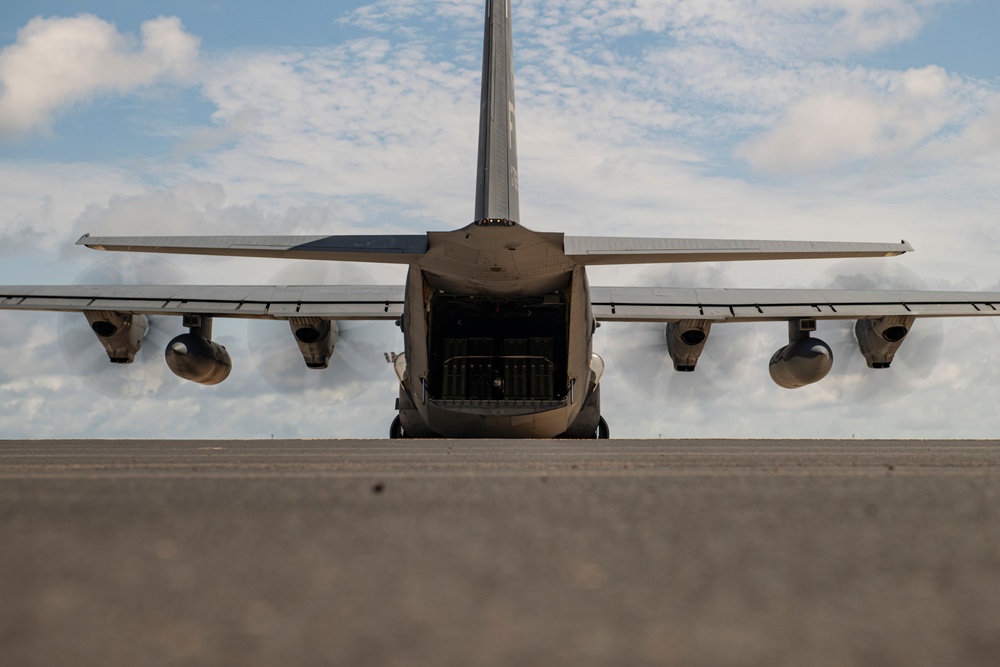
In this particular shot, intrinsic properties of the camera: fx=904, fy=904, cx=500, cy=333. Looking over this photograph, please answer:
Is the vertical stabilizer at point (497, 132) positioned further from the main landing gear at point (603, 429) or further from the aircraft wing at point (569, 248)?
the main landing gear at point (603, 429)

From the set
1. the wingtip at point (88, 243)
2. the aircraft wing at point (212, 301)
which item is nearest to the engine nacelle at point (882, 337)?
the aircraft wing at point (212, 301)

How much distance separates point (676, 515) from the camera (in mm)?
2877

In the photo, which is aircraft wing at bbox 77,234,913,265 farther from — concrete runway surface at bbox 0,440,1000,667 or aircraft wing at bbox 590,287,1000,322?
concrete runway surface at bbox 0,440,1000,667

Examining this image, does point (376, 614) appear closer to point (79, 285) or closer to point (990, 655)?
point (990, 655)

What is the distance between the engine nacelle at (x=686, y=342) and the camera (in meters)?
23.5

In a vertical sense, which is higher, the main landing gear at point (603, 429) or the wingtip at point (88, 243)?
the wingtip at point (88, 243)

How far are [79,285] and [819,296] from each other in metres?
19.4

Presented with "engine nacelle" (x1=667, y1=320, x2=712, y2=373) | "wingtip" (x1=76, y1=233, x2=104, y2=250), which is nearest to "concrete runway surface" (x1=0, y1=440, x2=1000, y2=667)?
"wingtip" (x1=76, y1=233, x2=104, y2=250)

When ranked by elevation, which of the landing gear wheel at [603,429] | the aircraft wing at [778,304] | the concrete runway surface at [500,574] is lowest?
Result: the landing gear wheel at [603,429]

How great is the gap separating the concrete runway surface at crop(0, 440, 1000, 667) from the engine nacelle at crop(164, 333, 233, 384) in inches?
783

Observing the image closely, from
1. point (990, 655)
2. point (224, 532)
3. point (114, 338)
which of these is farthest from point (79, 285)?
point (990, 655)

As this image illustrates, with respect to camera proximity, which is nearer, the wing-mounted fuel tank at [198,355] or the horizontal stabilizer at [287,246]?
the horizontal stabilizer at [287,246]

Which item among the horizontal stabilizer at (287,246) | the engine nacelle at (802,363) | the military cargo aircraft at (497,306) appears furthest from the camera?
the engine nacelle at (802,363)

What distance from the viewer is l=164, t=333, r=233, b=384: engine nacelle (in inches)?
888
